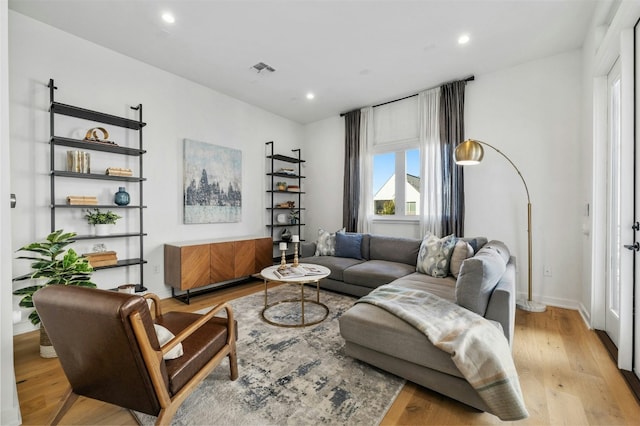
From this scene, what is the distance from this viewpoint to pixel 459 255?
3096 millimetres

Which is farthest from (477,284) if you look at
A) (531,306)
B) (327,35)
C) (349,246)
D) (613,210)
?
(327,35)

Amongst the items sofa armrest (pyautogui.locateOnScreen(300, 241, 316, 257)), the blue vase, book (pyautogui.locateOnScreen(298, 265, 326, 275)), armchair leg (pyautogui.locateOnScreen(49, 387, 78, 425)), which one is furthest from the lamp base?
the blue vase

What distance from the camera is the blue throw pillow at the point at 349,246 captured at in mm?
4203

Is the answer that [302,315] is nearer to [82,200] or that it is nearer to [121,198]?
[121,198]

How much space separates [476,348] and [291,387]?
3.81ft

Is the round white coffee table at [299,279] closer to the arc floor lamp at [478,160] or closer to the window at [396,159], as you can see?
the arc floor lamp at [478,160]

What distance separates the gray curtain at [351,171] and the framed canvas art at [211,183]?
6.19ft

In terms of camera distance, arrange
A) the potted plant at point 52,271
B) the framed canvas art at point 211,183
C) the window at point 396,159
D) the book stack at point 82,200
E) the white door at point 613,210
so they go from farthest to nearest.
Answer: the window at point 396,159 < the framed canvas art at point 211,183 < the book stack at point 82,200 < the white door at point 613,210 < the potted plant at point 52,271

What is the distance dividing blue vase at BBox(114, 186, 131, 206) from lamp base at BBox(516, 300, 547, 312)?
4816 millimetres

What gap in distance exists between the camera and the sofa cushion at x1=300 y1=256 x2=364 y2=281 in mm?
3729

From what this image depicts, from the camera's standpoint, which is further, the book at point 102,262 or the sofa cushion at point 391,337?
the book at point 102,262

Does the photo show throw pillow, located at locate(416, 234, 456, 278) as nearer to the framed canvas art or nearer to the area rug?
the area rug

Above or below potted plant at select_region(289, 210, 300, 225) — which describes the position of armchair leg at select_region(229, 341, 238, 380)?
below

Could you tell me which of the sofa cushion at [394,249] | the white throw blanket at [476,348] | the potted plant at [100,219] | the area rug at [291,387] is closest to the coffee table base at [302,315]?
the area rug at [291,387]
